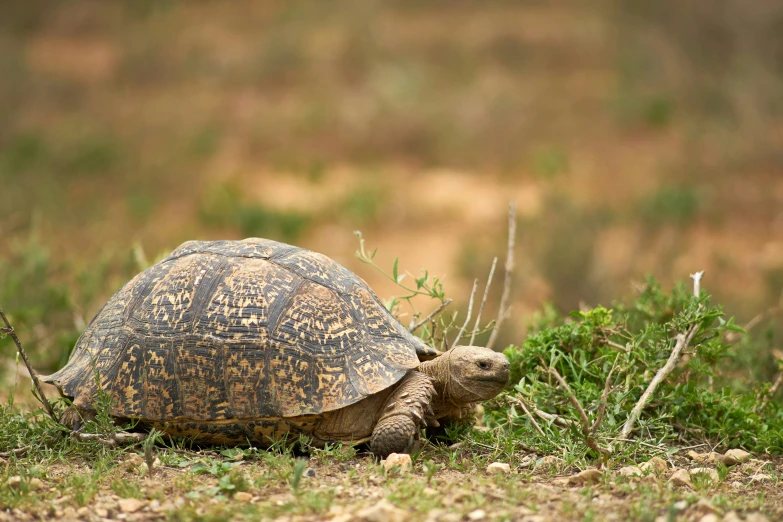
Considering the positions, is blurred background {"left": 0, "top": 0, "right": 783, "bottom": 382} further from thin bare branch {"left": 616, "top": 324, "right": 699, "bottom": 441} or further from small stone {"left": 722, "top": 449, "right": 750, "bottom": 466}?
small stone {"left": 722, "top": 449, "right": 750, "bottom": 466}

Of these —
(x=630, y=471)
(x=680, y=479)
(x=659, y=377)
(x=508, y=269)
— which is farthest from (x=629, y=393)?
(x=508, y=269)

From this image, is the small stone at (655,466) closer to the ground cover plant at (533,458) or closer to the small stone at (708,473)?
the ground cover plant at (533,458)

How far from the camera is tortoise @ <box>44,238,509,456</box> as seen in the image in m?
4.16

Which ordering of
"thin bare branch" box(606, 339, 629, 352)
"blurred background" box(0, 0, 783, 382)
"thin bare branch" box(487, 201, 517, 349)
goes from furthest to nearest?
"blurred background" box(0, 0, 783, 382) < "thin bare branch" box(487, 201, 517, 349) < "thin bare branch" box(606, 339, 629, 352)

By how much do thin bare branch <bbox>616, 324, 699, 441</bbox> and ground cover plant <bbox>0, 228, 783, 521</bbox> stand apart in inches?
0.6

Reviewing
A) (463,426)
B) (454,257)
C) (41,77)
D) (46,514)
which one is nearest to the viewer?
(46,514)

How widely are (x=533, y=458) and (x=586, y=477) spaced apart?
1.45ft

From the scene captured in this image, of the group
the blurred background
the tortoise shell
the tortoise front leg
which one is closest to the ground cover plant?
the tortoise front leg

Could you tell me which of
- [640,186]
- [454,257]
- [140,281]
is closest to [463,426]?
[140,281]

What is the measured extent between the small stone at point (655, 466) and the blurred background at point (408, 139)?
16.6 feet

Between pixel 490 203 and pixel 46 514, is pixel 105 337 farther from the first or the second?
pixel 490 203

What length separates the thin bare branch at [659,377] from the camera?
445cm

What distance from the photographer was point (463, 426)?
4.70 metres

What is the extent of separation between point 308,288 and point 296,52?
1892 centimetres
